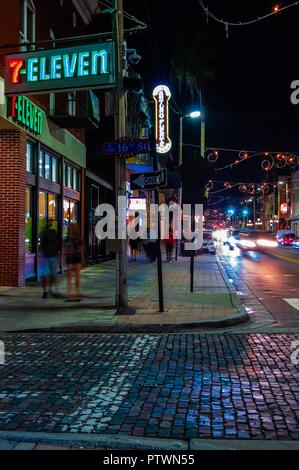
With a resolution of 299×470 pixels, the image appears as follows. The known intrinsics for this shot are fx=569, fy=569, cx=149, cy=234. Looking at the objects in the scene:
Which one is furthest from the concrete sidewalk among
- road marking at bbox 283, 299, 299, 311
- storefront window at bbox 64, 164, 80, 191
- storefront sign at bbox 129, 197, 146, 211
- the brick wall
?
storefront sign at bbox 129, 197, 146, 211

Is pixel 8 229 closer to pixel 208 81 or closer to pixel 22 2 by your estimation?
pixel 22 2

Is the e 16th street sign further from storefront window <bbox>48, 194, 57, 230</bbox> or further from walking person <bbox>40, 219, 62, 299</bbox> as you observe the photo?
storefront window <bbox>48, 194, 57, 230</bbox>

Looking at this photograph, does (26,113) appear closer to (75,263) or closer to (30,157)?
(30,157)

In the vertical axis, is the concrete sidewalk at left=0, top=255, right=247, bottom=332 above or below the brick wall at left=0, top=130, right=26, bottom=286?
below

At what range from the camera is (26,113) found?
1437cm

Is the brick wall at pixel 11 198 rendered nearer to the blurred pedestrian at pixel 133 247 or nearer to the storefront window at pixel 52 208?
the storefront window at pixel 52 208

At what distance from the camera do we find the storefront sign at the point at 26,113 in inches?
531

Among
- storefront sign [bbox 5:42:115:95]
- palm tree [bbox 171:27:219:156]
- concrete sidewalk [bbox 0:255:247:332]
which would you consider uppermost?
palm tree [bbox 171:27:219:156]

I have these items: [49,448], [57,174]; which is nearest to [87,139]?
[57,174]

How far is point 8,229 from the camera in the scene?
47.9 ft

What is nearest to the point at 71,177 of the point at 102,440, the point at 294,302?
the point at 294,302

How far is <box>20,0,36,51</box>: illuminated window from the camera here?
15.1 m

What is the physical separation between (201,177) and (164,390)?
890cm

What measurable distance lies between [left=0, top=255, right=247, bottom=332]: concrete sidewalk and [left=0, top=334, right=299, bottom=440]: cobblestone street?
29.1 inches
